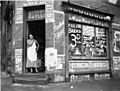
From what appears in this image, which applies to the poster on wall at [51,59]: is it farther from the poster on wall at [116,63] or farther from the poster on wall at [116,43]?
the poster on wall at [116,43]

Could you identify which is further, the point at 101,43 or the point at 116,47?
the point at 116,47

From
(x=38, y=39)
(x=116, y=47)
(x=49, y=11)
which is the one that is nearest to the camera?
(x=49, y=11)

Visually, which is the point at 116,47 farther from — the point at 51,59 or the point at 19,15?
the point at 19,15

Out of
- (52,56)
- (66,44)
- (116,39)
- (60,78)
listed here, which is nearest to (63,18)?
(66,44)

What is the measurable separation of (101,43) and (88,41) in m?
1.24

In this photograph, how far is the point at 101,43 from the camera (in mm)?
13828

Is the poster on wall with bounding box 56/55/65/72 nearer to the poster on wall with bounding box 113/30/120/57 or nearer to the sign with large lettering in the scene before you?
the sign with large lettering

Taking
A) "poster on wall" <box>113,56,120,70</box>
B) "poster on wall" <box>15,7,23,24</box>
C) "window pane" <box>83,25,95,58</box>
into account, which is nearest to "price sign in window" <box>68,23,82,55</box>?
"window pane" <box>83,25,95,58</box>

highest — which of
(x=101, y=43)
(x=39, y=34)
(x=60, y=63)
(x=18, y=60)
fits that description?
(x=39, y=34)

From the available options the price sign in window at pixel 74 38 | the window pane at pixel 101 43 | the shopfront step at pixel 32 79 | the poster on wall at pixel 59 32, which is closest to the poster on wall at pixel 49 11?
the poster on wall at pixel 59 32

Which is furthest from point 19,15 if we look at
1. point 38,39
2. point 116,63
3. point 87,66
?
point 116,63

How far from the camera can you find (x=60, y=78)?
11.0 metres

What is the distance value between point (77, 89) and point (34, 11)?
4.77m

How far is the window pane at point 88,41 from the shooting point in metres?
12.8
